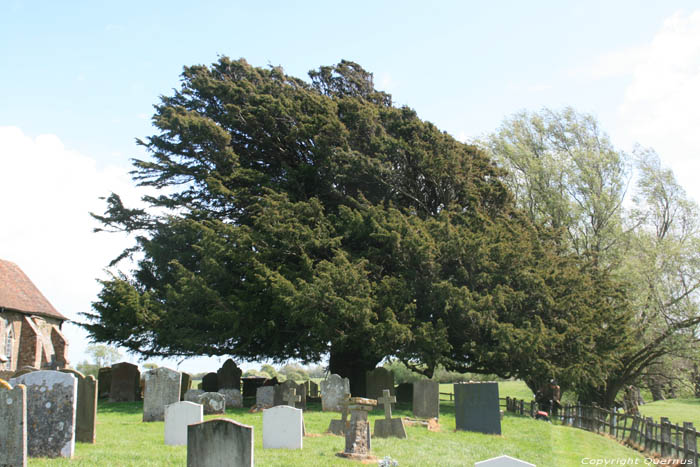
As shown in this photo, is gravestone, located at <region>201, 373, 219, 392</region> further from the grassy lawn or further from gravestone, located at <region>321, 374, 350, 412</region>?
gravestone, located at <region>321, 374, 350, 412</region>

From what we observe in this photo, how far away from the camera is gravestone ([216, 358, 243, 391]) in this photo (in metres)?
22.3

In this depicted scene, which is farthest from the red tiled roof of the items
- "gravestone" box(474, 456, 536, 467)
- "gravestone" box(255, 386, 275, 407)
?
"gravestone" box(474, 456, 536, 467)

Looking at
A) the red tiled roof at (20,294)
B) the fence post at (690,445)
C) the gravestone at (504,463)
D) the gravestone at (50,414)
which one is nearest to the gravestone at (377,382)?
the fence post at (690,445)

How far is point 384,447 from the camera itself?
12.4 m

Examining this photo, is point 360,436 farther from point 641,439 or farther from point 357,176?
point 357,176

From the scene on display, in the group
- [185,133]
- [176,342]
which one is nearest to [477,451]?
[176,342]

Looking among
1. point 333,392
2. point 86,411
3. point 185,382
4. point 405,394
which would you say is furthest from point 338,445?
point 405,394

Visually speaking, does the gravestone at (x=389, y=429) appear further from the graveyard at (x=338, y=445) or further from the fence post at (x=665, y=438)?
the fence post at (x=665, y=438)

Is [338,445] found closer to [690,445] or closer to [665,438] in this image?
[690,445]

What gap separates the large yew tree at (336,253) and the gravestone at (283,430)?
850 centimetres

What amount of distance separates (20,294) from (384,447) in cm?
3227

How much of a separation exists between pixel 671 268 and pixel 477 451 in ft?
70.9

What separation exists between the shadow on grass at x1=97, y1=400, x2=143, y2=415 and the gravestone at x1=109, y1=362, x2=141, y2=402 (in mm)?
600

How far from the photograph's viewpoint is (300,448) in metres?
11.7
